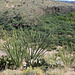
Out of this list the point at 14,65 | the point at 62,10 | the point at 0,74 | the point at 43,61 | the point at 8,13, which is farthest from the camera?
the point at 62,10

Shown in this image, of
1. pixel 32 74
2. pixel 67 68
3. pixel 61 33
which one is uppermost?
pixel 32 74

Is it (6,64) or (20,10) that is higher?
(6,64)

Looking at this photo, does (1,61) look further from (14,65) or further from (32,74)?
(32,74)

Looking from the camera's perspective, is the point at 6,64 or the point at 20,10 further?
the point at 20,10

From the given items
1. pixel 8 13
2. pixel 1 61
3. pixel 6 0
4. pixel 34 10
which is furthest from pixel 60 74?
pixel 6 0

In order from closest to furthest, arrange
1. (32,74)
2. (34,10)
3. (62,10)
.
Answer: (32,74)
(34,10)
(62,10)

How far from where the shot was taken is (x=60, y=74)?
393 cm

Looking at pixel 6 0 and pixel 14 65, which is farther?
pixel 6 0

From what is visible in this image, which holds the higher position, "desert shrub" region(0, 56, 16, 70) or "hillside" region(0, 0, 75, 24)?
"desert shrub" region(0, 56, 16, 70)

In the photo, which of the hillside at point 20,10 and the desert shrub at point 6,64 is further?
the hillside at point 20,10

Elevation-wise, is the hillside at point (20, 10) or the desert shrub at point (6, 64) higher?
the desert shrub at point (6, 64)

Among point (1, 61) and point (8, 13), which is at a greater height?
point (1, 61)

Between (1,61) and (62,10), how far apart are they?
22908mm

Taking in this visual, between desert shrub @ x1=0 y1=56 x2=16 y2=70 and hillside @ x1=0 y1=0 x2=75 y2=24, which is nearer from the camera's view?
desert shrub @ x1=0 y1=56 x2=16 y2=70
